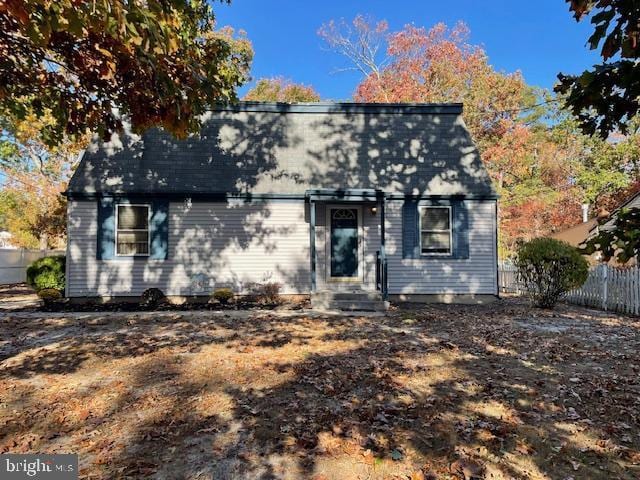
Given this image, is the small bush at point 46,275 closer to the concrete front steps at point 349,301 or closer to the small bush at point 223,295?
the small bush at point 223,295

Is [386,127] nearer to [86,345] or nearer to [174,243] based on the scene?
[174,243]

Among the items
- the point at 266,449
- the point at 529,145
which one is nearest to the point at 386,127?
the point at 266,449

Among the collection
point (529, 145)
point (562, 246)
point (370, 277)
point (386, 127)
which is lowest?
point (370, 277)

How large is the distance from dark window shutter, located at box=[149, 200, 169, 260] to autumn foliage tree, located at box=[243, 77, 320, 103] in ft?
75.2

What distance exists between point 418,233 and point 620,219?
11.0 metres

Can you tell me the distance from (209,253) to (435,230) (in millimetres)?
6649

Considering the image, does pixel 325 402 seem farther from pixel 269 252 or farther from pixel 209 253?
pixel 209 253

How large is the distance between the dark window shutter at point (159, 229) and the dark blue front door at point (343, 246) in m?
4.80

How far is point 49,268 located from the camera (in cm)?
1227

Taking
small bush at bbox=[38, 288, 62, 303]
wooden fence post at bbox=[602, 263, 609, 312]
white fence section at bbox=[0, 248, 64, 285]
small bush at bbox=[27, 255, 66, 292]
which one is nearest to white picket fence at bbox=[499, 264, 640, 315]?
wooden fence post at bbox=[602, 263, 609, 312]

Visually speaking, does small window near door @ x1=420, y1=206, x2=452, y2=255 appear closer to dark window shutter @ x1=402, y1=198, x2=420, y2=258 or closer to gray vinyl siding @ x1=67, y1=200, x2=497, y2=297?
dark window shutter @ x1=402, y1=198, x2=420, y2=258

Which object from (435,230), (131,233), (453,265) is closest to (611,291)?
(453,265)

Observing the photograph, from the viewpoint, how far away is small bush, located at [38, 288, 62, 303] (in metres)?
11.2

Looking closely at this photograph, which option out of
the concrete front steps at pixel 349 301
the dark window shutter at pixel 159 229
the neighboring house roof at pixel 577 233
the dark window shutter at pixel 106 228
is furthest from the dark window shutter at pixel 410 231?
the neighboring house roof at pixel 577 233
